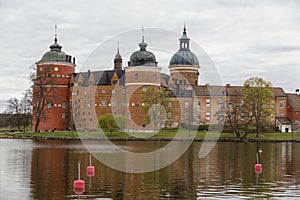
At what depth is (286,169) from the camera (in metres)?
30.6

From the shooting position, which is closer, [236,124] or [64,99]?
[236,124]

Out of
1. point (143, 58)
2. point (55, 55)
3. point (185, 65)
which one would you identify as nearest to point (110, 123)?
point (143, 58)

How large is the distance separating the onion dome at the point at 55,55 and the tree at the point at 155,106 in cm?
2419

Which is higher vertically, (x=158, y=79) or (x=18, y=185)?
(x=158, y=79)

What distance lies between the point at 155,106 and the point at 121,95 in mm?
16992

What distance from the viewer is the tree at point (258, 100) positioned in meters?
74.0

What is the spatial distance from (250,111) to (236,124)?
3444 mm

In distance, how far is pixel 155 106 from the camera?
7875 cm

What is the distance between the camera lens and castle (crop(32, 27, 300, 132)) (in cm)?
9106

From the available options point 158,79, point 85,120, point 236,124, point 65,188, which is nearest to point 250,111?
point 236,124

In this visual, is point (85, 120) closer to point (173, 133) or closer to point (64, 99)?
point (64, 99)

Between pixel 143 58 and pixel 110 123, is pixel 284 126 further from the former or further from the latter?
pixel 110 123

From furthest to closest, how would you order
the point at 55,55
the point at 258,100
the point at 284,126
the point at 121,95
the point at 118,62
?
the point at 118,62 → the point at 55,55 → the point at 121,95 → the point at 284,126 → the point at 258,100

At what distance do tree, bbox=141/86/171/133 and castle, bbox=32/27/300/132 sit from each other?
352 inches
